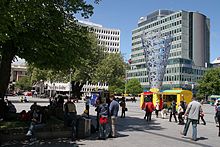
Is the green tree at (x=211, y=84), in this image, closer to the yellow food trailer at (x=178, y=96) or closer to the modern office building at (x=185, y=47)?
the modern office building at (x=185, y=47)

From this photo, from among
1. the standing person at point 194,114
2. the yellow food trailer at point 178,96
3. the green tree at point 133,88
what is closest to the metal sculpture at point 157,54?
the yellow food trailer at point 178,96

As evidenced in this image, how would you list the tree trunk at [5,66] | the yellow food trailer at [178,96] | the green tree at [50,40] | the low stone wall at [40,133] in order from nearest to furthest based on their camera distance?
the low stone wall at [40,133] → the green tree at [50,40] → the tree trunk at [5,66] → the yellow food trailer at [178,96]

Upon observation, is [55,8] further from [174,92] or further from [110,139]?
[174,92]

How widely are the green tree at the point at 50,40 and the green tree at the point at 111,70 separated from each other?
35.1 m

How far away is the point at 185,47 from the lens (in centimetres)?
11931

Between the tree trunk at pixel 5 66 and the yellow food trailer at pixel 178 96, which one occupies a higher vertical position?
the tree trunk at pixel 5 66

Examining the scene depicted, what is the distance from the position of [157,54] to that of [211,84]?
33.9 m

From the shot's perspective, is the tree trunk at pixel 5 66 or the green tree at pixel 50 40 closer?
the green tree at pixel 50 40

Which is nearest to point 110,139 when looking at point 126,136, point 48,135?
point 126,136

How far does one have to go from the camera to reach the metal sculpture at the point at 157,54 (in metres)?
50.6

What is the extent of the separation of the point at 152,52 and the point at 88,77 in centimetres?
1219

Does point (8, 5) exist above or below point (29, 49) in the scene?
above

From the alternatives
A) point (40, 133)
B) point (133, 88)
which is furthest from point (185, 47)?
point (40, 133)

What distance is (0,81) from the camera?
14992mm
